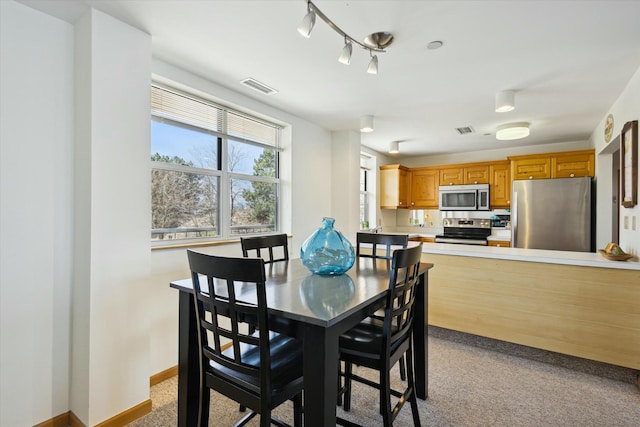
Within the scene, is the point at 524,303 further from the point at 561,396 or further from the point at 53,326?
the point at 53,326

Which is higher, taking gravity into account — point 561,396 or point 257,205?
point 257,205

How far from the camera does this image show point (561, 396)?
2.14 meters

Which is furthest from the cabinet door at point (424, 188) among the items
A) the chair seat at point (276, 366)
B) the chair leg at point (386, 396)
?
the chair seat at point (276, 366)

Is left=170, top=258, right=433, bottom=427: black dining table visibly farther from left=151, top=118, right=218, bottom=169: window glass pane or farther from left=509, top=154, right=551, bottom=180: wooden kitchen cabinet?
left=509, top=154, right=551, bottom=180: wooden kitchen cabinet

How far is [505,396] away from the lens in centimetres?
213

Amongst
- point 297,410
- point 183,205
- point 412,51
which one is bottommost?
point 297,410

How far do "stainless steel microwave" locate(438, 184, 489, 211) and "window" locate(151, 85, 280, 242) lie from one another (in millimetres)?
3548

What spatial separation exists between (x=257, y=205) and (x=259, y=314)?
2.28 metres

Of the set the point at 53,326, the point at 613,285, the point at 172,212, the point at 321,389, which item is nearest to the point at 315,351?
the point at 321,389

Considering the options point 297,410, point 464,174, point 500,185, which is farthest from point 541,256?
point 464,174

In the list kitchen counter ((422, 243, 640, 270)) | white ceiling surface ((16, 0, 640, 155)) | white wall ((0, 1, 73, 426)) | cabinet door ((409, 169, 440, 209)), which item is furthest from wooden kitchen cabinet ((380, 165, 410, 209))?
white wall ((0, 1, 73, 426))

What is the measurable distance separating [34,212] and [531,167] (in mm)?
5760

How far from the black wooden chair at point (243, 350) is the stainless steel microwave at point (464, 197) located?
4.90 metres

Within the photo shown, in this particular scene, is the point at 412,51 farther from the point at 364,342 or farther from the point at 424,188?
the point at 424,188
